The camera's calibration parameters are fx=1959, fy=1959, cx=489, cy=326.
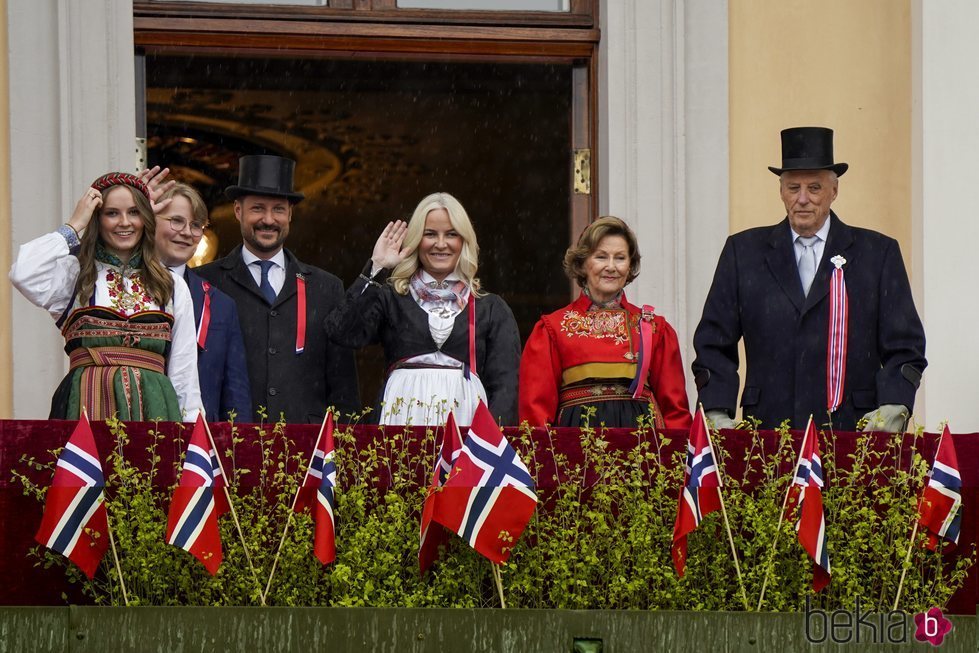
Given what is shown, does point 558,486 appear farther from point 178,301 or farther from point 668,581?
point 178,301

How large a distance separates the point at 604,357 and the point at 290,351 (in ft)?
4.22

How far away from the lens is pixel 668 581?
6469 mm

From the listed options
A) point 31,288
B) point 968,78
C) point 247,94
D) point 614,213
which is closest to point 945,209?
point 968,78

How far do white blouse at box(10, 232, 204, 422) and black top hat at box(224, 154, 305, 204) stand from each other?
0.76m

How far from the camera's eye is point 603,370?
24.2ft

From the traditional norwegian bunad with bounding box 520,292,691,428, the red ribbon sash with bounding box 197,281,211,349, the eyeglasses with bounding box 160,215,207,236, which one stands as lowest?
the traditional norwegian bunad with bounding box 520,292,691,428

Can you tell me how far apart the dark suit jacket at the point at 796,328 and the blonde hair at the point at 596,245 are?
1.10ft

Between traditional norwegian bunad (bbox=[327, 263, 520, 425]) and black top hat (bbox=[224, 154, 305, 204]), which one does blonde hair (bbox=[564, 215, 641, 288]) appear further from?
black top hat (bbox=[224, 154, 305, 204])

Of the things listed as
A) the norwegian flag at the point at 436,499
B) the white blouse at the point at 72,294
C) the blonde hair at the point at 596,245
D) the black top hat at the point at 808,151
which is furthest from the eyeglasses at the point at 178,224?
the black top hat at the point at 808,151

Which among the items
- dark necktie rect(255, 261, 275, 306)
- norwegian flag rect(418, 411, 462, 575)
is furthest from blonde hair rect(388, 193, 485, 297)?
norwegian flag rect(418, 411, 462, 575)

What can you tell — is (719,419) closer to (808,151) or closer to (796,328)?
(796,328)

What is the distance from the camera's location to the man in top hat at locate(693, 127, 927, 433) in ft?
24.1

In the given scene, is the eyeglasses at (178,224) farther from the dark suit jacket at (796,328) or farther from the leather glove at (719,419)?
the leather glove at (719,419)

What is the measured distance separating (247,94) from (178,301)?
5688 millimetres
